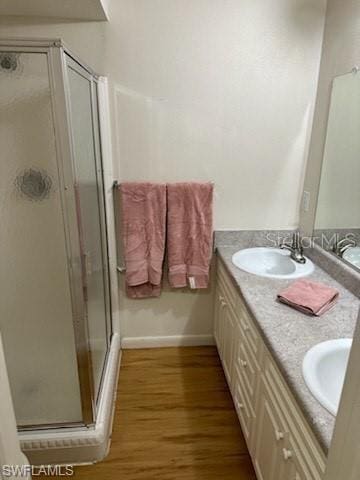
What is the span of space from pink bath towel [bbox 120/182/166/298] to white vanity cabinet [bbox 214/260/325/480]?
44 cm

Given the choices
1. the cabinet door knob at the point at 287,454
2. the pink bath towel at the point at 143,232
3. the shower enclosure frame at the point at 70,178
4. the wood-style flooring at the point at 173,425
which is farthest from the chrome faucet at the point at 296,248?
the shower enclosure frame at the point at 70,178

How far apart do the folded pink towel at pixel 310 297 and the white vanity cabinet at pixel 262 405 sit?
20 centimetres

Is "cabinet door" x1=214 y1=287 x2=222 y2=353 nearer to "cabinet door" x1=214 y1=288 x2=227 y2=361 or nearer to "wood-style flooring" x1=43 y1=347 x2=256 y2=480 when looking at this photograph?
"cabinet door" x1=214 y1=288 x2=227 y2=361

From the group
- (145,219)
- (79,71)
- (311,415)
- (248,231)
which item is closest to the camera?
(311,415)

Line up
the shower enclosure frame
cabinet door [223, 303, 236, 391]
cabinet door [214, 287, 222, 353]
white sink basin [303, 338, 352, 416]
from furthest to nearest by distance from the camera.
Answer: cabinet door [214, 287, 222, 353]
cabinet door [223, 303, 236, 391]
the shower enclosure frame
white sink basin [303, 338, 352, 416]

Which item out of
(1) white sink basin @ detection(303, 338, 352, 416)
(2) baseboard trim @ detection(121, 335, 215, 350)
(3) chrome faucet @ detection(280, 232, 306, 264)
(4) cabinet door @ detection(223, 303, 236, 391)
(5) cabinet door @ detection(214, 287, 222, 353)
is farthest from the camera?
(2) baseboard trim @ detection(121, 335, 215, 350)

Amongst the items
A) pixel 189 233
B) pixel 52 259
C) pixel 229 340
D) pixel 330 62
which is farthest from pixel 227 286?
pixel 330 62

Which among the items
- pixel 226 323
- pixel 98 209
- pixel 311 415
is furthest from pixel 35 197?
pixel 311 415

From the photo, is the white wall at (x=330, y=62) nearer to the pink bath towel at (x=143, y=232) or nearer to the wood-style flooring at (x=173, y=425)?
the pink bath towel at (x=143, y=232)

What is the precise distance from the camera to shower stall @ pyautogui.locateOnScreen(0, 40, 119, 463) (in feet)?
4.34

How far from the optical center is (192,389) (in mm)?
2020

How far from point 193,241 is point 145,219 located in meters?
0.34

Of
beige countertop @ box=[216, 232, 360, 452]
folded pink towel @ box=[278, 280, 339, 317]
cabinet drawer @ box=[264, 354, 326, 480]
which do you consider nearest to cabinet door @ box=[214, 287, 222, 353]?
beige countertop @ box=[216, 232, 360, 452]

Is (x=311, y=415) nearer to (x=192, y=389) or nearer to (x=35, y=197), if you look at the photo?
(x=192, y=389)
